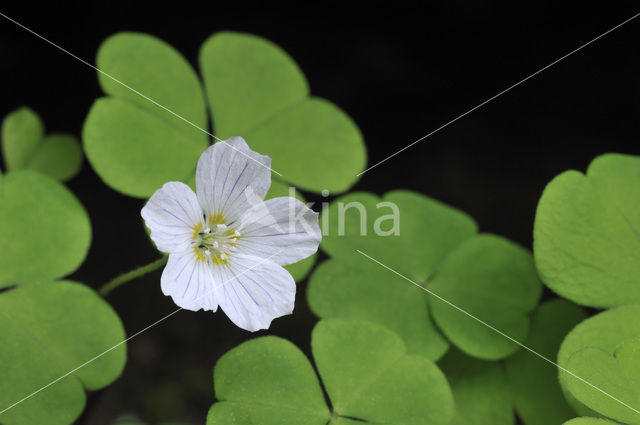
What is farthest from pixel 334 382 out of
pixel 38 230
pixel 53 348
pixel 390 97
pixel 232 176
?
pixel 390 97

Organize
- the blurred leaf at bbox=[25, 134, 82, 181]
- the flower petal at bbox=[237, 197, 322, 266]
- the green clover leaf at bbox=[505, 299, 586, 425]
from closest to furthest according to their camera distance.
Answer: the flower petal at bbox=[237, 197, 322, 266], the green clover leaf at bbox=[505, 299, 586, 425], the blurred leaf at bbox=[25, 134, 82, 181]

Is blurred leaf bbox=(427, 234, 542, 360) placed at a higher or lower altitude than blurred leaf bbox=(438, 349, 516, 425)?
higher

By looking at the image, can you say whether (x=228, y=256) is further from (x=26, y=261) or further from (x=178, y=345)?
(x=178, y=345)

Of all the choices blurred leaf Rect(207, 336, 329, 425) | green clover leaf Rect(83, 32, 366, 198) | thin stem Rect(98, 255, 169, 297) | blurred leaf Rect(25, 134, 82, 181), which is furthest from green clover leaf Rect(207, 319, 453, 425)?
blurred leaf Rect(25, 134, 82, 181)

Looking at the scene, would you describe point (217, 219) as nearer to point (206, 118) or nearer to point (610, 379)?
point (206, 118)

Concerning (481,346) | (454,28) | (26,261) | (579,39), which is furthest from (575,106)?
(26,261)

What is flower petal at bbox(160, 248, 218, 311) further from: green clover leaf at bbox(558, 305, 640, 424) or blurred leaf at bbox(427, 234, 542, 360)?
green clover leaf at bbox(558, 305, 640, 424)
